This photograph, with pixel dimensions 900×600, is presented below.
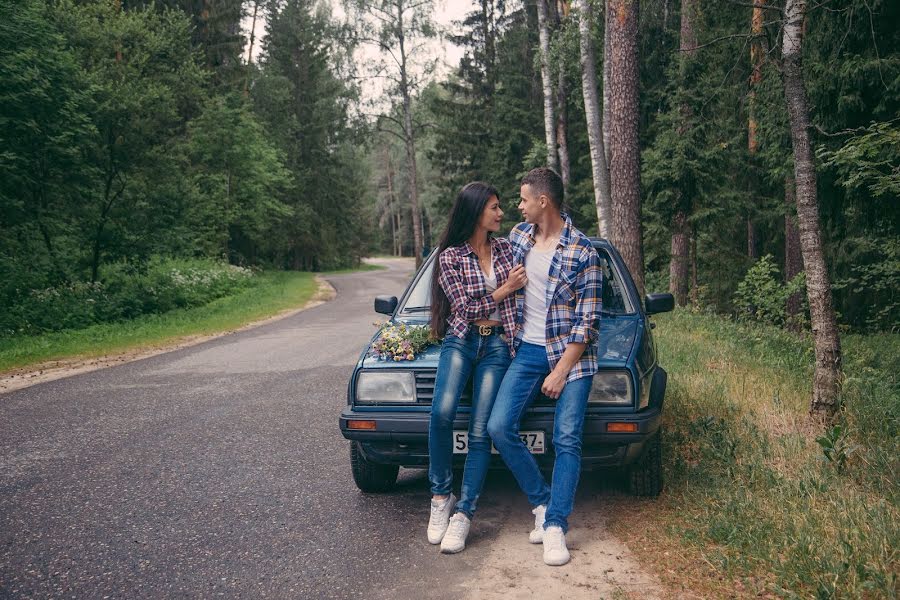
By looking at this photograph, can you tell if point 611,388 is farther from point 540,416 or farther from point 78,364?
point 78,364

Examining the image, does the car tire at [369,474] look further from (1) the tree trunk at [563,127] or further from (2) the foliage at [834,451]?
(1) the tree trunk at [563,127]

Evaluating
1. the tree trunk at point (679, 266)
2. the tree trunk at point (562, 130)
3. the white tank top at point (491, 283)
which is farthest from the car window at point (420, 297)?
the tree trunk at point (562, 130)

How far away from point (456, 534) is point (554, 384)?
0.97m

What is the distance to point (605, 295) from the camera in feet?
15.7

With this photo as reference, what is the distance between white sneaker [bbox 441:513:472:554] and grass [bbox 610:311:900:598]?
885mm

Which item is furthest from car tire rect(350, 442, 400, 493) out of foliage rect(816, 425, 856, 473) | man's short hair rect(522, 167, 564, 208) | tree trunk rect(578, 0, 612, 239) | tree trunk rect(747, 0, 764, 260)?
tree trunk rect(578, 0, 612, 239)

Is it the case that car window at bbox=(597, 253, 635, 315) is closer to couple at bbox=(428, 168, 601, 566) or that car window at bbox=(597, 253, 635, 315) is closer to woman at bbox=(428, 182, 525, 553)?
couple at bbox=(428, 168, 601, 566)

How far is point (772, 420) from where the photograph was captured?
4.97 metres

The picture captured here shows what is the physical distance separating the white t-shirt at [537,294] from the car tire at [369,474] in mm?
1410

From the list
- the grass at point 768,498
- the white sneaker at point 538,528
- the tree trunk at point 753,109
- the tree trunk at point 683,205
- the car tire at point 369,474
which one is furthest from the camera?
the tree trunk at point 683,205

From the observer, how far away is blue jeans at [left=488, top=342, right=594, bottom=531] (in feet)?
11.2

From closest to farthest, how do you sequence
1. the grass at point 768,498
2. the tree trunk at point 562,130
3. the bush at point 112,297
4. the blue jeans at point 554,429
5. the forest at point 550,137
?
the grass at point 768,498 < the blue jeans at point 554,429 < the forest at point 550,137 < the bush at point 112,297 < the tree trunk at point 562,130

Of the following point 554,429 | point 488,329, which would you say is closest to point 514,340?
point 488,329

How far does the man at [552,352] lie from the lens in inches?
135
